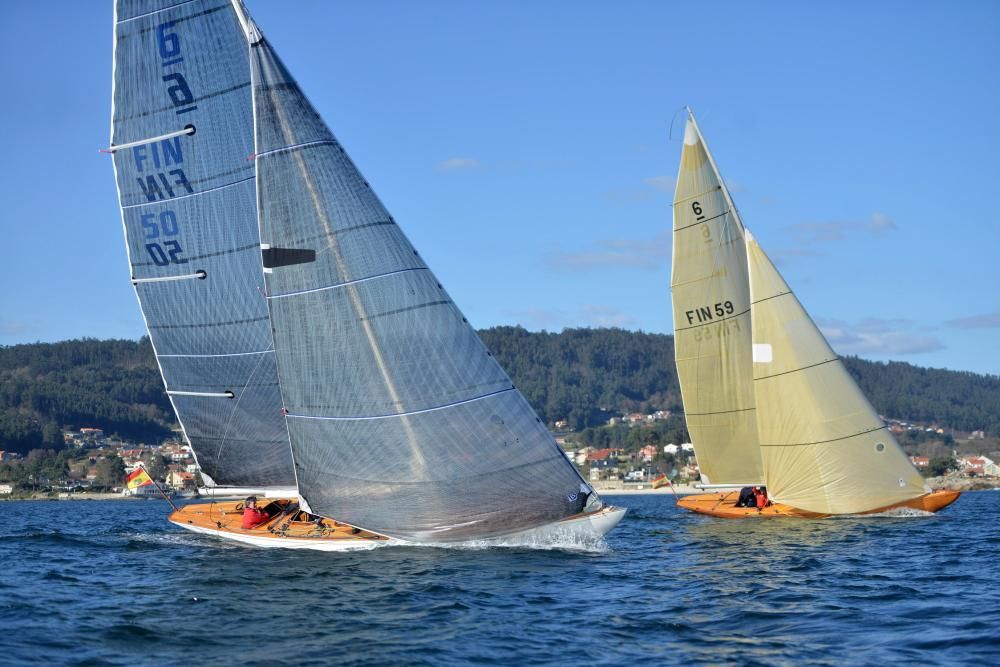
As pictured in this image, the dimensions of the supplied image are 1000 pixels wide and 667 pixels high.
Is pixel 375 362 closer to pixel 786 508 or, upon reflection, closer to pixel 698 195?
pixel 698 195

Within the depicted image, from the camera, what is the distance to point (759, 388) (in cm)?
3656

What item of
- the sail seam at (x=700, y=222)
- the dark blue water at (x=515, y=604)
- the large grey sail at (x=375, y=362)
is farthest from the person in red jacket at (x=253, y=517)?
the sail seam at (x=700, y=222)

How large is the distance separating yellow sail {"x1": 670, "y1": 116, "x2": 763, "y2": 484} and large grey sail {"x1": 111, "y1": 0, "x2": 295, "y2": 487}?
15314 millimetres

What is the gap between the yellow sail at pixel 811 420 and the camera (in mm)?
35875

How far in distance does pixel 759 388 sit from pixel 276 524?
15.7 meters

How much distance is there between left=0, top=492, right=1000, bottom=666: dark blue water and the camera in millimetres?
16594

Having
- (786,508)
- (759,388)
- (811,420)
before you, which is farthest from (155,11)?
(786,508)

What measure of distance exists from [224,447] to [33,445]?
144 metres

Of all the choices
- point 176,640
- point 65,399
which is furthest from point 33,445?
point 176,640

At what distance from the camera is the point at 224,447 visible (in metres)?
31.7

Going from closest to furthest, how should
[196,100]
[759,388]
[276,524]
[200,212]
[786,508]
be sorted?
[196,100], [200,212], [276,524], [759,388], [786,508]

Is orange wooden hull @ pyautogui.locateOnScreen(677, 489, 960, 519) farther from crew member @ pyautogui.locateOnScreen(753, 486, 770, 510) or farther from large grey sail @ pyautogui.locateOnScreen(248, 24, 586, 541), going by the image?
large grey sail @ pyautogui.locateOnScreen(248, 24, 586, 541)

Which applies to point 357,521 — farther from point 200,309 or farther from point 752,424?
point 752,424

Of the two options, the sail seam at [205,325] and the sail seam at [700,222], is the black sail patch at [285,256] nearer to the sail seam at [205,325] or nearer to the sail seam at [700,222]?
the sail seam at [205,325]
